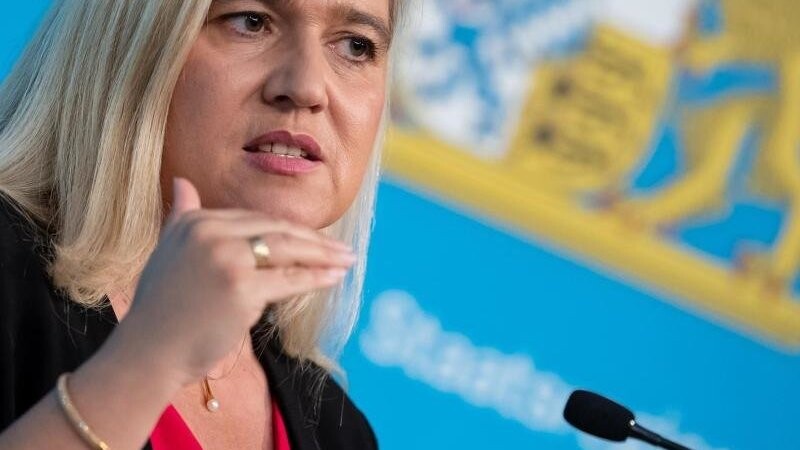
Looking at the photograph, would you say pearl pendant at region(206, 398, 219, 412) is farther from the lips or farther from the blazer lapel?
the lips

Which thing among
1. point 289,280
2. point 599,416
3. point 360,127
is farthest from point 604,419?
point 289,280

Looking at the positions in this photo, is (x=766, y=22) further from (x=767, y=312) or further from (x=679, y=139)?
(x=767, y=312)


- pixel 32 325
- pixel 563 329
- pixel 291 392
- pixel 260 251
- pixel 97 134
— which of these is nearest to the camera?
pixel 260 251

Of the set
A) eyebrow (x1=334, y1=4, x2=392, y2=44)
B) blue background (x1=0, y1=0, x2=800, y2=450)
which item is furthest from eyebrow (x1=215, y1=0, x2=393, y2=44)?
blue background (x1=0, y1=0, x2=800, y2=450)

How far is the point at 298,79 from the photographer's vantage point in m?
1.23

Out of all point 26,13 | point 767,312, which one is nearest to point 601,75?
point 767,312

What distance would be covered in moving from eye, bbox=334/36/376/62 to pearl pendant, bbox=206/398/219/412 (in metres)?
0.39

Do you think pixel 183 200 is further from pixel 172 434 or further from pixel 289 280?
pixel 172 434

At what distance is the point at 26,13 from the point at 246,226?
114 cm

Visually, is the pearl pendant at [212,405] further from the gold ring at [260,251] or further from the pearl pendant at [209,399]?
the gold ring at [260,251]

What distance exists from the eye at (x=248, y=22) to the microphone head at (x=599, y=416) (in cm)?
48

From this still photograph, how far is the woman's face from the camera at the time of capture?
1.23m

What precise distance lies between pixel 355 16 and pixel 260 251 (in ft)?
1.82


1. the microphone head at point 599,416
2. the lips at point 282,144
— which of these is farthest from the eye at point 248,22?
the microphone head at point 599,416
